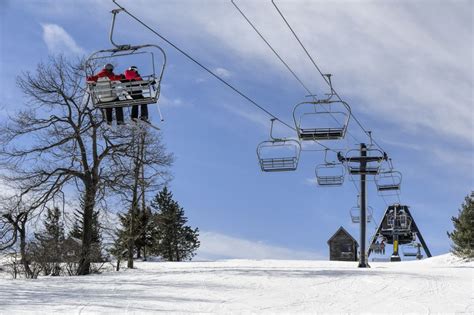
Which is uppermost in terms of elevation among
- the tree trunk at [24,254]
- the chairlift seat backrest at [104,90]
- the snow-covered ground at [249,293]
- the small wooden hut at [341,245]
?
the chairlift seat backrest at [104,90]

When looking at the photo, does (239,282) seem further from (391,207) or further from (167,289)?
(391,207)

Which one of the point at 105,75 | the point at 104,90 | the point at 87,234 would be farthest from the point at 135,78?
the point at 87,234

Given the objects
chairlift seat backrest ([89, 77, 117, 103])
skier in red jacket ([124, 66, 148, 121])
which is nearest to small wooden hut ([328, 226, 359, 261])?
skier in red jacket ([124, 66, 148, 121])

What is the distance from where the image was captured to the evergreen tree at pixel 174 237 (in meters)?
55.0

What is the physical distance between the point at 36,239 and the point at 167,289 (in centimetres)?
950

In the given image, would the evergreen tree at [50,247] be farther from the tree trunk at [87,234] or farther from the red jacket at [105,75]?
the red jacket at [105,75]

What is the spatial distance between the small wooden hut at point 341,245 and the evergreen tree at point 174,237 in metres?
12.3

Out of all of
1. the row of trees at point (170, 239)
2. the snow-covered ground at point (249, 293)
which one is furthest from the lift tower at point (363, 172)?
the row of trees at point (170, 239)

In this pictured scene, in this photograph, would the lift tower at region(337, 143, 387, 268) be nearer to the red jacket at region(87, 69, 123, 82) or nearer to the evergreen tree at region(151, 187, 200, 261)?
the red jacket at region(87, 69, 123, 82)

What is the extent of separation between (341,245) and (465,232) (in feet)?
68.5

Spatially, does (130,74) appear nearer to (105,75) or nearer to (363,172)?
(105,75)

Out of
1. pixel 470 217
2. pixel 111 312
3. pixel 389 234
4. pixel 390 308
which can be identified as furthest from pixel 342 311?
pixel 389 234

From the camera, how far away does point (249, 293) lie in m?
17.0

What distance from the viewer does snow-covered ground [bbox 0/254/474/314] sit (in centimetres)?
1459
